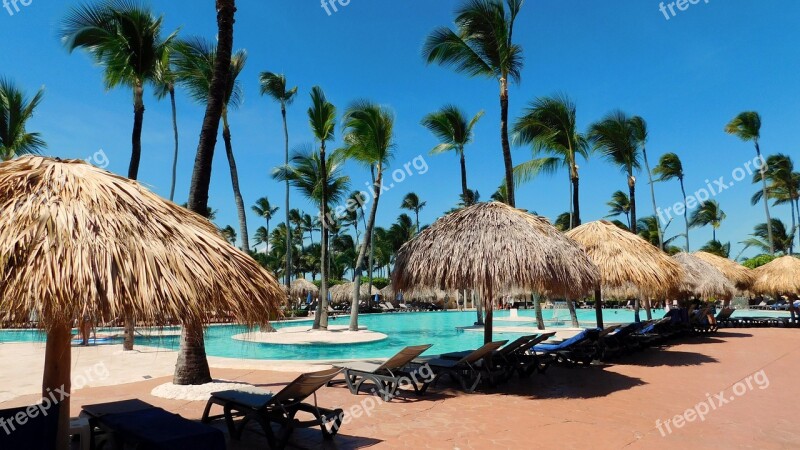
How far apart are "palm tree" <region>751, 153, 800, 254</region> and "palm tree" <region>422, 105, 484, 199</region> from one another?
3374 centimetres

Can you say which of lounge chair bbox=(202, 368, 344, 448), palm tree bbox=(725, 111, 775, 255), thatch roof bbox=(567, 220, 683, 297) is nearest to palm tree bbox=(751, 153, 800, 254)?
palm tree bbox=(725, 111, 775, 255)

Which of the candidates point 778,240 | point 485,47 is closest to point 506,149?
point 485,47

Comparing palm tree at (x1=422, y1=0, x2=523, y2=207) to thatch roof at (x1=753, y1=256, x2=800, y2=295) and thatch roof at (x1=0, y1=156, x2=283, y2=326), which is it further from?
thatch roof at (x1=753, y1=256, x2=800, y2=295)

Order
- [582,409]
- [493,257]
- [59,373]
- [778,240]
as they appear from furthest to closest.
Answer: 1. [778,240]
2. [493,257]
3. [582,409]
4. [59,373]

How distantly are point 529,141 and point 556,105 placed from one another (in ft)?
6.07

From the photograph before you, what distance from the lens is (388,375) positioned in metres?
7.54

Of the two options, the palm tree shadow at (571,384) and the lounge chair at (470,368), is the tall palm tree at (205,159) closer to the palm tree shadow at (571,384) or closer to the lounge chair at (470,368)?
the lounge chair at (470,368)

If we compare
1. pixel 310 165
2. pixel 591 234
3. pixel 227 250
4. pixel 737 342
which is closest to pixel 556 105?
pixel 591 234

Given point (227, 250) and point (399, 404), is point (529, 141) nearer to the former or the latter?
point (399, 404)

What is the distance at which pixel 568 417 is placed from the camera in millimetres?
6266

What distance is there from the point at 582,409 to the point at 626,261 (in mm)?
6276

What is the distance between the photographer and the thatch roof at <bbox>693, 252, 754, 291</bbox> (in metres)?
21.3

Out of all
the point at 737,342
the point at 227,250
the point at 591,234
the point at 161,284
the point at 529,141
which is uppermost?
the point at 529,141

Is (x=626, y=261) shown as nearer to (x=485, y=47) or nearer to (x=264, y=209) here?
(x=485, y=47)
